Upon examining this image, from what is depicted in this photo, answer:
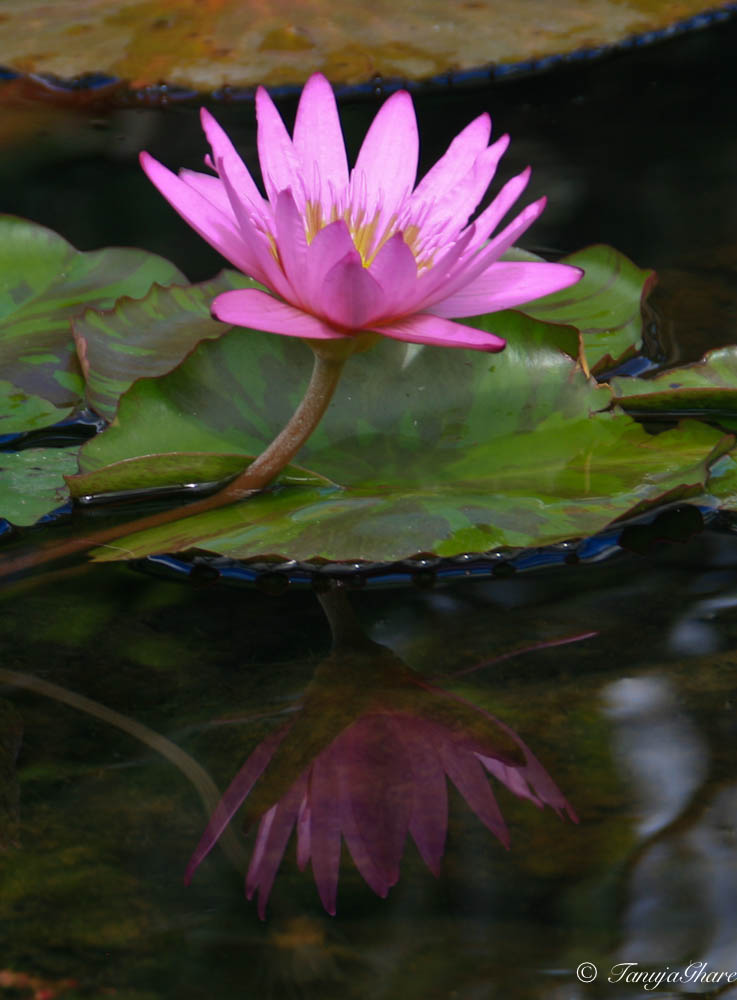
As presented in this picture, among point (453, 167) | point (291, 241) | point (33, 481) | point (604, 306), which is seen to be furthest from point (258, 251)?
point (604, 306)

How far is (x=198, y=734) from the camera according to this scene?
0.85 metres

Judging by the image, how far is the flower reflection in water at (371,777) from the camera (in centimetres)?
74

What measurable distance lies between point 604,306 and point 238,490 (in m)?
0.55

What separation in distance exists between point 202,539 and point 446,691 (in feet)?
0.82

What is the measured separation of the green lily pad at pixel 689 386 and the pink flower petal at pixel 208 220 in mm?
432

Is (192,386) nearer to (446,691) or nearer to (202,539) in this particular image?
(202,539)

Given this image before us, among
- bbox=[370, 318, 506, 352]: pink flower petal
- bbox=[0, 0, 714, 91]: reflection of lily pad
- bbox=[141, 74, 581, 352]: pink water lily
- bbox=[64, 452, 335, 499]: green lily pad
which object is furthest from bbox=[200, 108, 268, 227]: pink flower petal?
bbox=[0, 0, 714, 91]: reflection of lily pad

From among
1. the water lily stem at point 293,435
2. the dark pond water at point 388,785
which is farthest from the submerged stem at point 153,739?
the water lily stem at point 293,435

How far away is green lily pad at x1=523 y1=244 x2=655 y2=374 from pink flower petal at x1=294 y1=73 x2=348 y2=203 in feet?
1.25

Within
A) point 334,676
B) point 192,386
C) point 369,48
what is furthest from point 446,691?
point 369,48

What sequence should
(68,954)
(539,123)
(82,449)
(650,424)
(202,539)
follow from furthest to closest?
(539,123) < (650,424) < (82,449) < (202,539) < (68,954)

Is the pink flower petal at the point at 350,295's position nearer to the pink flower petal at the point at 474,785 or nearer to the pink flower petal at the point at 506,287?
the pink flower petal at the point at 506,287

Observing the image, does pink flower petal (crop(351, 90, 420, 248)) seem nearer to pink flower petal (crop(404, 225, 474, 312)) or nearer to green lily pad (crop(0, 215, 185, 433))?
pink flower petal (crop(404, 225, 474, 312))

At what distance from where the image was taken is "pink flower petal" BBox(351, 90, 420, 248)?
1.03 meters
